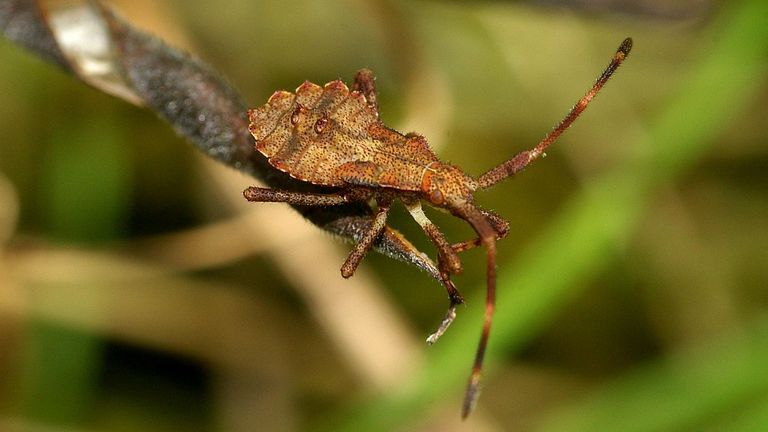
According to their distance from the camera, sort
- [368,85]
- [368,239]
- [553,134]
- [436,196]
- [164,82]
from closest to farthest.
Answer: [368,239], [164,82], [553,134], [436,196], [368,85]

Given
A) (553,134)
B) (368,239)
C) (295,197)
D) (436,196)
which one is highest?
(553,134)

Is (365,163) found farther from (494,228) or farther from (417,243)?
(417,243)

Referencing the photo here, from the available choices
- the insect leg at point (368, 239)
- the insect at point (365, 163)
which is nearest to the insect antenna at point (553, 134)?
the insect at point (365, 163)

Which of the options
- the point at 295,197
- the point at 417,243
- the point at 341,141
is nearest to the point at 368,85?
the point at 341,141

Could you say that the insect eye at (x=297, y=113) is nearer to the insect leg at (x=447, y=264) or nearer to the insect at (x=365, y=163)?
the insect at (x=365, y=163)

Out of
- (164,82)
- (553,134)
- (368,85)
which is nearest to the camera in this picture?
(164,82)

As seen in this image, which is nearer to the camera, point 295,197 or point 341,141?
point 295,197

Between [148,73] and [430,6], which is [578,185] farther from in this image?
[148,73]
